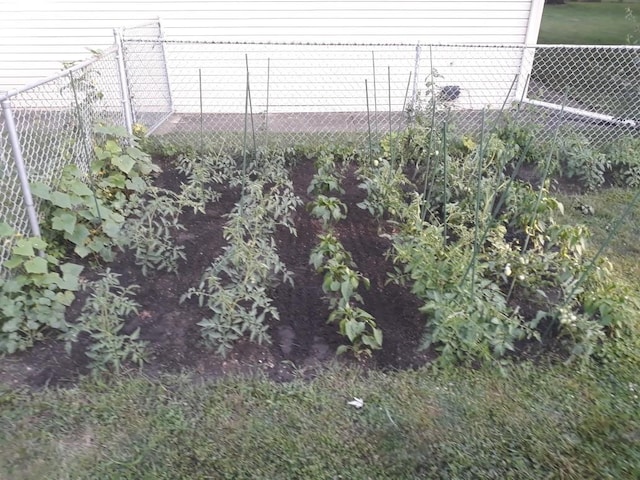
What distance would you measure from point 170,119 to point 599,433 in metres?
6.06

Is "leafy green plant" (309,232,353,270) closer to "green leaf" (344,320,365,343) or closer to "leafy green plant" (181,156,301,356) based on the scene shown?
"leafy green plant" (181,156,301,356)

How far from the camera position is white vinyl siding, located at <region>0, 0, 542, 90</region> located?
261 inches

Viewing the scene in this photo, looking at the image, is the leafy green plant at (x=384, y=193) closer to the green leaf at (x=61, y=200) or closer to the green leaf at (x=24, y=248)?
the green leaf at (x=61, y=200)

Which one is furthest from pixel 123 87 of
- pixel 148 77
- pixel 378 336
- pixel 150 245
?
pixel 378 336

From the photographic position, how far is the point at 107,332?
2605 millimetres

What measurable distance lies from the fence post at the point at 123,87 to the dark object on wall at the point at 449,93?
10.3ft

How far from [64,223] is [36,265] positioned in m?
0.46

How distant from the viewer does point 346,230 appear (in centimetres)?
391

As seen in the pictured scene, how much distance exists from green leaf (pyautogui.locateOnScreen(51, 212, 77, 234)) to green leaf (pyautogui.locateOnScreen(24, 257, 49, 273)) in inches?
15.1

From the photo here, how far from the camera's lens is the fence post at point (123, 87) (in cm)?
493

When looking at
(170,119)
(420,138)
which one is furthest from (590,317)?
(170,119)

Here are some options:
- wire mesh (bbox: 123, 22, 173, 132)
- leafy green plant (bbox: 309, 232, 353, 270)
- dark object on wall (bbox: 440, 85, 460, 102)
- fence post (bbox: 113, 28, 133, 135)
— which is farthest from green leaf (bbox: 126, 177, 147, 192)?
dark object on wall (bbox: 440, 85, 460, 102)

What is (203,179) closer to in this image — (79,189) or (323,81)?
(79,189)

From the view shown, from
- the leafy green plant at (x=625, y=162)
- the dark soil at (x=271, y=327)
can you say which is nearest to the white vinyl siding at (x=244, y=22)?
the leafy green plant at (x=625, y=162)
